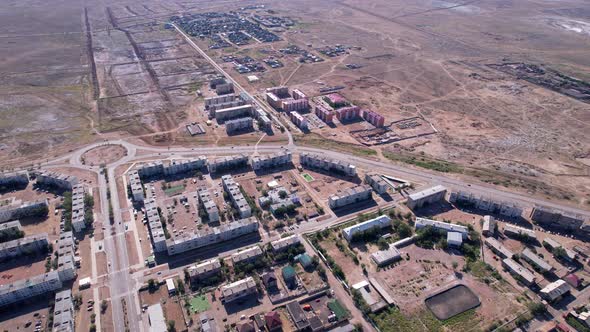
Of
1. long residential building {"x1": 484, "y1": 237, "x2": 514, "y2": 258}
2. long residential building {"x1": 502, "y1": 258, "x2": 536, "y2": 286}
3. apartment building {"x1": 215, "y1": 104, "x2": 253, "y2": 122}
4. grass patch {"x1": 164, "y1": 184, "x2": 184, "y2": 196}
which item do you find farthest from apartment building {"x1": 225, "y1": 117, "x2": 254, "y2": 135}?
long residential building {"x1": 502, "y1": 258, "x2": 536, "y2": 286}

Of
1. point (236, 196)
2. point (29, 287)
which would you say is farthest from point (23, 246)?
point (236, 196)

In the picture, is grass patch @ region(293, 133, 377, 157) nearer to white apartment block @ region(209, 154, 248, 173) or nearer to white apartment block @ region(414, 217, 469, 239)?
white apartment block @ region(209, 154, 248, 173)

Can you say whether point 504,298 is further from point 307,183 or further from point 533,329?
point 307,183

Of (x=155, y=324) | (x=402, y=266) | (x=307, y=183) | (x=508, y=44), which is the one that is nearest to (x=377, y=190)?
(x=307, y=183)

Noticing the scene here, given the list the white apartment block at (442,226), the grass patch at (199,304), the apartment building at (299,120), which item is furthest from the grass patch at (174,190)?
the white apartment block at (442,226)

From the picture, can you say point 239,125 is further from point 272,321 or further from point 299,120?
point 272,321

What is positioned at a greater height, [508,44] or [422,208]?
[508,44]

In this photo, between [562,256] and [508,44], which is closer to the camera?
[562,256]

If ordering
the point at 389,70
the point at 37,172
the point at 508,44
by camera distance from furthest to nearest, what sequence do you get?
the point at 508,44 → the point at 389,70 → the point at 37,172

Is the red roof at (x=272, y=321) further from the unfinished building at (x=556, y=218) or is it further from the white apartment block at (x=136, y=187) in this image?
the unfinished building at (x=556, y=218)

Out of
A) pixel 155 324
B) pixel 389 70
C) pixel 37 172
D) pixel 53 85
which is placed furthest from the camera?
pixel 389 70
